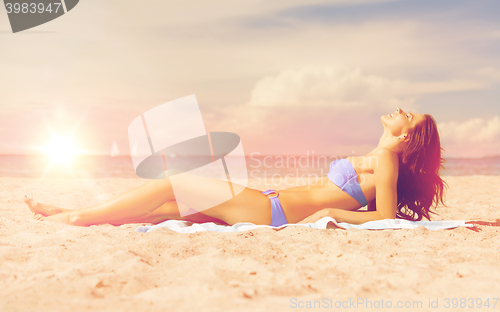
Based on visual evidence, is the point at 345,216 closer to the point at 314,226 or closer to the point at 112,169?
the point at 314,226

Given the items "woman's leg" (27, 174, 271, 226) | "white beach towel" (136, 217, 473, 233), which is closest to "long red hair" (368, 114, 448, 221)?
"white beach towel" (136, 217, 473, 233)

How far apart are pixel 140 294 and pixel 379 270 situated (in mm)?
1578

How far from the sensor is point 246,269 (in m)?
2.47

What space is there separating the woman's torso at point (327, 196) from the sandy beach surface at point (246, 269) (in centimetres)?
34

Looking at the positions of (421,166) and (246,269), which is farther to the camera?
(421,166)

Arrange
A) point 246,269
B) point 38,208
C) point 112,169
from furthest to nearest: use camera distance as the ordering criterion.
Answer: point 112,169 < point 38,208 < point 246,269

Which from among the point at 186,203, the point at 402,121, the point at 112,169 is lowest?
the point at 112,169

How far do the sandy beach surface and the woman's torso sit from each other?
1.12ft

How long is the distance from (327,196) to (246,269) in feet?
5.20

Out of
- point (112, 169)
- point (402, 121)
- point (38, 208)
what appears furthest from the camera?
point (112, 169)

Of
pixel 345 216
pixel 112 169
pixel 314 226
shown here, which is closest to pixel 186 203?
pixel 314 226

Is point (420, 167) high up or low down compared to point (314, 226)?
up

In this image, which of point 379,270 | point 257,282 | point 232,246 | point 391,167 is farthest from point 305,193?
point 257,282

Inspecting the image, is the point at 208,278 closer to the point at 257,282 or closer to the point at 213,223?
the point at 257,282
